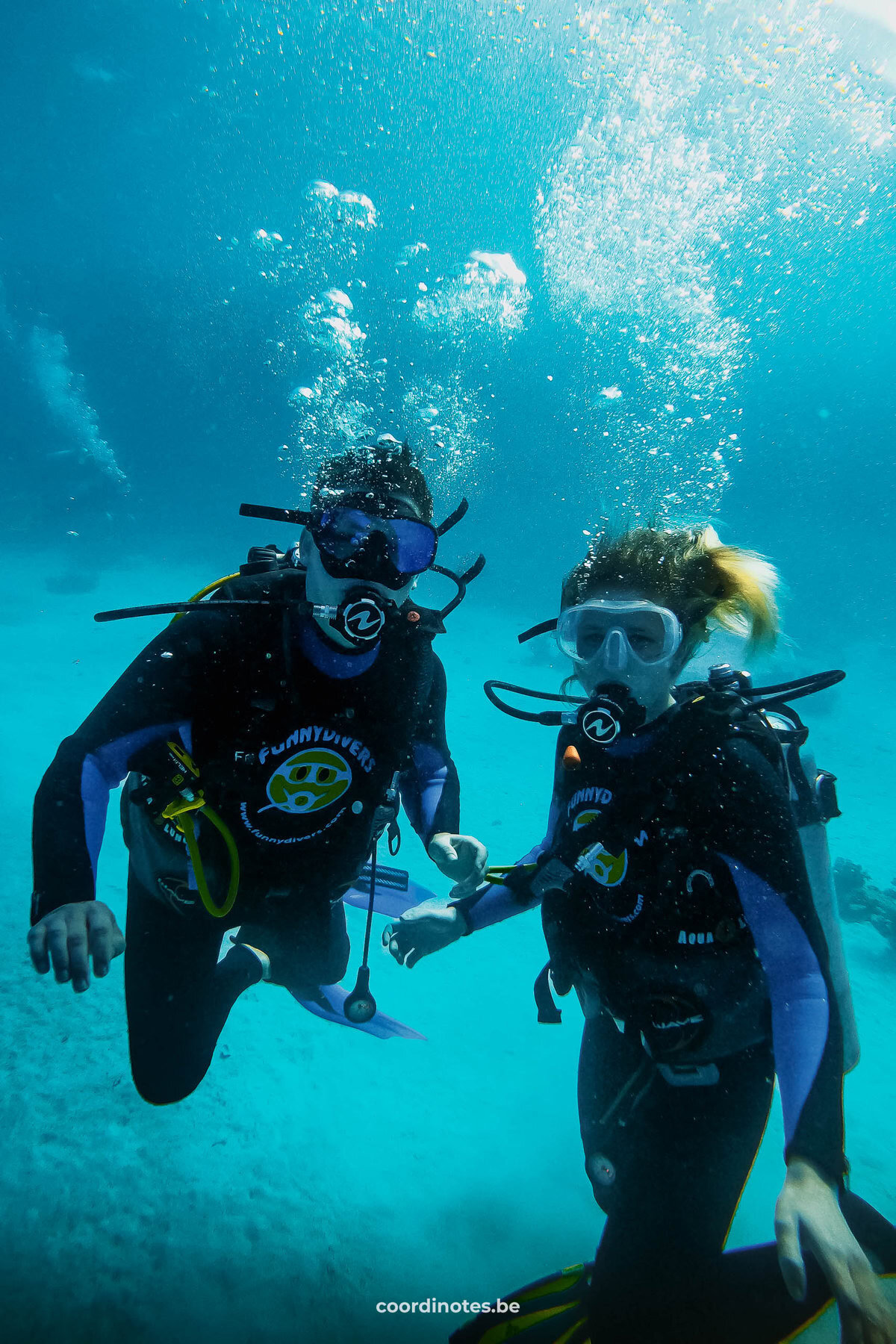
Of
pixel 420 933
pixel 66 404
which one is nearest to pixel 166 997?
pixel 420 933

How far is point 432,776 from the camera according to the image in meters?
3.38

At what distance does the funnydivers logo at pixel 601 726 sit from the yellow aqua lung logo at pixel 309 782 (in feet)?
3.88

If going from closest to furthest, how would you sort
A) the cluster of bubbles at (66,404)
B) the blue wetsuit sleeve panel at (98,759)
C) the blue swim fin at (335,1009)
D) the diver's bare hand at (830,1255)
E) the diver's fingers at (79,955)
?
the diver's bare hand at (830,1255), the diver's fingers at (79,955), the blue wetsuit sleeve panel at (98,759), the blue swim fin at (335,1009), the cluster of bubbles at (66,404)

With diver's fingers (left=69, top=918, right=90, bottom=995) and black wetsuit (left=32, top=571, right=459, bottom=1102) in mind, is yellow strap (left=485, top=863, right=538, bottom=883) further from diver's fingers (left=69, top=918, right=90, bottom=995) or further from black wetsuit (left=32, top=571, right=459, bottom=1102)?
diver's fingers (left=69, top=918, right=90, bottom=995)

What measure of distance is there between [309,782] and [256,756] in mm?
283

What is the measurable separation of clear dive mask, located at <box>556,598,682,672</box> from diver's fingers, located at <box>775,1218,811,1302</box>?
1.84 meters

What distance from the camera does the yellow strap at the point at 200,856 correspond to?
7.61 ft

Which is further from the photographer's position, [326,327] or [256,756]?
[326,327]

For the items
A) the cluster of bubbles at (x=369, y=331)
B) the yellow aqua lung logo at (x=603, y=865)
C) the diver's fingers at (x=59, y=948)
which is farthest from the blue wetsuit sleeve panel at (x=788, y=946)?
the cluster of bubbles at (x=369, y=331)

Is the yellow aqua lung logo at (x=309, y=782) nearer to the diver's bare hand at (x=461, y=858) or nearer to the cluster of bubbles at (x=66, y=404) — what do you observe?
the diver's bare hand at (x=461, y=858)

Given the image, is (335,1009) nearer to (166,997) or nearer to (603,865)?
(166,997)

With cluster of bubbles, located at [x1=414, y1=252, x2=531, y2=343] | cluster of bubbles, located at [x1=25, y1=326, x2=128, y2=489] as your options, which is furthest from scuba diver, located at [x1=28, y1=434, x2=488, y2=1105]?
cluster of bubbles, located at [x1=25, y1=326, x2=128, y2=489]

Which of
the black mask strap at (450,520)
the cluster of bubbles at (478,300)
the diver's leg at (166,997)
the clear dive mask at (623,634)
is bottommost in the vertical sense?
the diver's leg at (166,997)

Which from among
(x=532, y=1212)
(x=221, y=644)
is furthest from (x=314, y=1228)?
(x=221, y=644)
